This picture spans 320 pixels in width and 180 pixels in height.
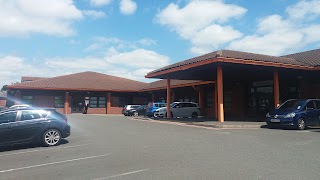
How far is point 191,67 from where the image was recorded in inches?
A: 790

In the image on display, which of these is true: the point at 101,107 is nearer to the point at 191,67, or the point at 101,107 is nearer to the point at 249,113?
the point at 249,113

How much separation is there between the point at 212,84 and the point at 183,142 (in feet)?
63.9

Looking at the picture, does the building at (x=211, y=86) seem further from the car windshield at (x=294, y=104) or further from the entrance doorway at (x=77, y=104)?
the car windshield at (x=294, y=104)

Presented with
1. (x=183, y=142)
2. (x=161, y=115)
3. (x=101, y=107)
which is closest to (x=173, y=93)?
(x=161, y=115)

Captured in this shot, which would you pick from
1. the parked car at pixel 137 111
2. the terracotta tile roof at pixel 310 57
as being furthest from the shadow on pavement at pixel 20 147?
the parked car at pixel 137 111

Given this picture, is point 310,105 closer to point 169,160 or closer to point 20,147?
point 169,160

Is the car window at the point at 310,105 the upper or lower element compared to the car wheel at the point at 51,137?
upper

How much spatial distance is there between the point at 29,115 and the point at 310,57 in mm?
19420

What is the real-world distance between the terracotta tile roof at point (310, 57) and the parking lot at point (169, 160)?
11.3 m

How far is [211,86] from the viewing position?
3053cm

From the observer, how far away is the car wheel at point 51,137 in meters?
11.0

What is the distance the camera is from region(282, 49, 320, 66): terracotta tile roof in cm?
2088

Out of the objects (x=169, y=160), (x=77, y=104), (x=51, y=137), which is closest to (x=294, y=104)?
(x=169, y=160)

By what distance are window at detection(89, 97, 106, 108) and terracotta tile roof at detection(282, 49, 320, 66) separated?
2443 centimetres
